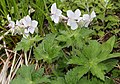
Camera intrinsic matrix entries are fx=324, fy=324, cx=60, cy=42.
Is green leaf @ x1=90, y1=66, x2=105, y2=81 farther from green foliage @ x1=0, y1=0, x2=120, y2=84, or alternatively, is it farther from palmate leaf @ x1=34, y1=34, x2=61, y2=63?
palmate leaf @ x1=34, y1=34, x2=61, y2=63

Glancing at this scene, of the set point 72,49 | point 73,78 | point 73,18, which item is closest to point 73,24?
point 73,18

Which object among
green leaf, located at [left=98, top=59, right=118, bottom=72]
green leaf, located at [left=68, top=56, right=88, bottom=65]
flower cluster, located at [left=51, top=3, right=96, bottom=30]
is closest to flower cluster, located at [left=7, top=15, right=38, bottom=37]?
flower cluster, located at [left=51, top=3, right=96, bottom=30]

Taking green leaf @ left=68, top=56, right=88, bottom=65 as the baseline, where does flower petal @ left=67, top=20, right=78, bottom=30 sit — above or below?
above

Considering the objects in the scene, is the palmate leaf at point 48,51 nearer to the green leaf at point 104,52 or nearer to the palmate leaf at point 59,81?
the palmate leaf at point 59,81

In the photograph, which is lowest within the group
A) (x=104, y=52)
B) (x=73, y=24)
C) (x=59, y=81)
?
(x=59, y=81)

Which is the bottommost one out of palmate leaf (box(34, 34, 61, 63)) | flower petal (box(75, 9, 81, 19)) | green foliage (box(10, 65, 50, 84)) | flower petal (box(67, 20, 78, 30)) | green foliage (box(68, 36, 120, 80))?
green foliage (box(10, 65, 50, 84))

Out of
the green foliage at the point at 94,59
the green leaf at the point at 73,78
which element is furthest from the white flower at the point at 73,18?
the green leaf at the point at 73,78

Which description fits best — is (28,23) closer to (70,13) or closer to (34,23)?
(34,23)

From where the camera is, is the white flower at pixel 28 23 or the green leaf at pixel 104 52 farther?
the white flower at pixel 28 23

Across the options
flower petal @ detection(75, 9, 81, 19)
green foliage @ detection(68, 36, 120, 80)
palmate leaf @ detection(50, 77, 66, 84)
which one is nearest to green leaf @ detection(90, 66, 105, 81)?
green foliage @ detection(68, 36, 120, 80)

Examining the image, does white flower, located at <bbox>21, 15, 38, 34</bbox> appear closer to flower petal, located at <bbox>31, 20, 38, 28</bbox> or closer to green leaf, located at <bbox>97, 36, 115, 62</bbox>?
flower petal, located at <bbox>31, 20, 38, 28</bbox>

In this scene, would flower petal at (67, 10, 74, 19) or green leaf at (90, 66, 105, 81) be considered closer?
green leaf at (90, 66, 105, 81)
